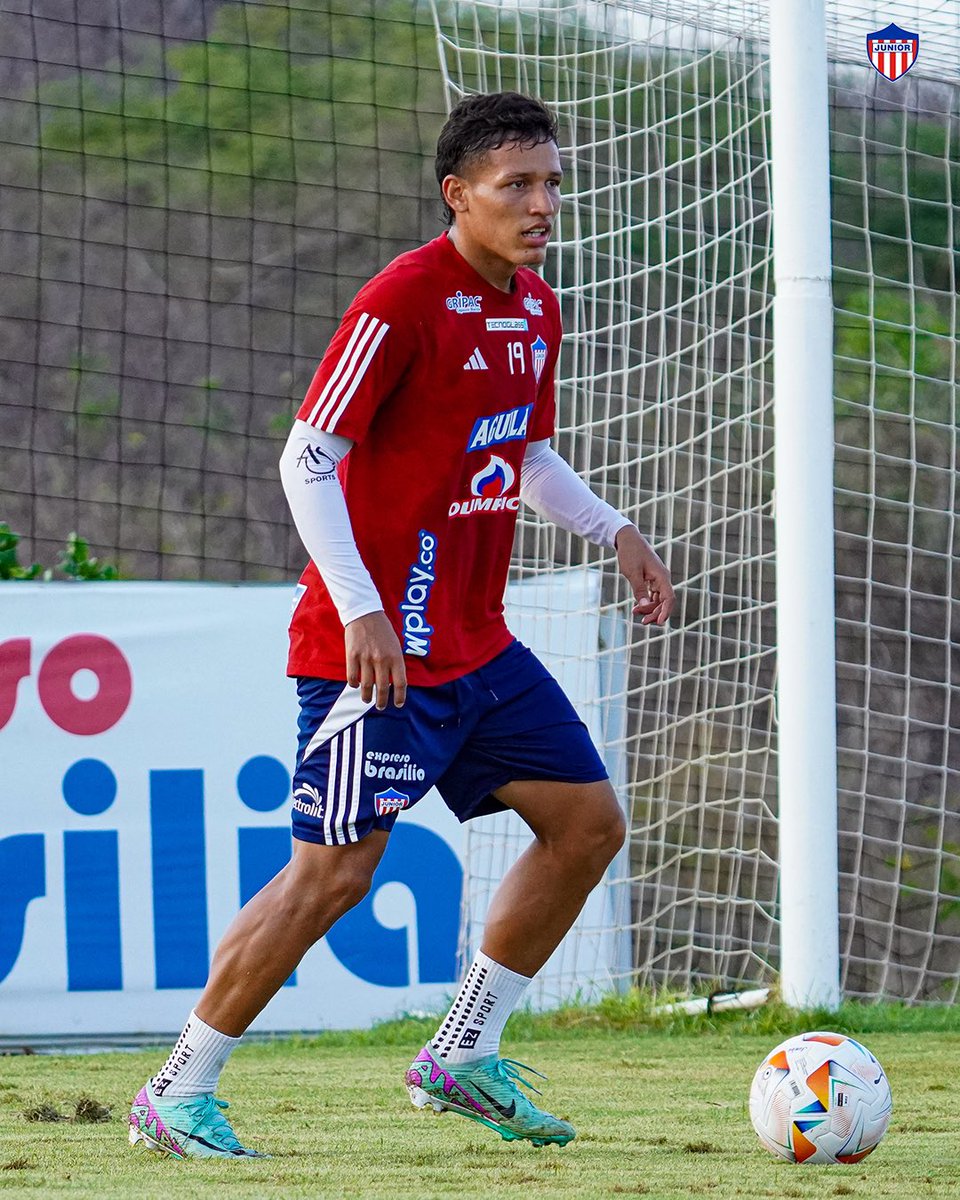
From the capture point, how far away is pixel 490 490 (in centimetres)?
347

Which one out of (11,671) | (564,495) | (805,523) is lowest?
(11,671)

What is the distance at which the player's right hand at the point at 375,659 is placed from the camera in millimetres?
3176

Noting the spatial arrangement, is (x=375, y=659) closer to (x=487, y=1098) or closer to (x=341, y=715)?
(x=341, y=715)

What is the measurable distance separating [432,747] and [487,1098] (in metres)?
0.70

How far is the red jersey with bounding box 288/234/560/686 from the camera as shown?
3314 mm

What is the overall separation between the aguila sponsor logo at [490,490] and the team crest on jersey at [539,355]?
0.20 m

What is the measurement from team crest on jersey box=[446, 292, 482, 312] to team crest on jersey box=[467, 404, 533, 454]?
20 centimetres

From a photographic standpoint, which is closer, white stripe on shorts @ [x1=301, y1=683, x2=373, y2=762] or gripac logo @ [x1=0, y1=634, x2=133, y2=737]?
white stripe on shorts @ [x1=301, y1=683, x2=373, y2=762]

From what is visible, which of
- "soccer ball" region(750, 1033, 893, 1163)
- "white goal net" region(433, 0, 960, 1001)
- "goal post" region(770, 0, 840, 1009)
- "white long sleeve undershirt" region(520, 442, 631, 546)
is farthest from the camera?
Result: "white goal net" region(433, 0, 960, 1001)

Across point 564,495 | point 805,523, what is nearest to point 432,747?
point 564,495

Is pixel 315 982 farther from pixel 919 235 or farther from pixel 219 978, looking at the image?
pixel 919 235

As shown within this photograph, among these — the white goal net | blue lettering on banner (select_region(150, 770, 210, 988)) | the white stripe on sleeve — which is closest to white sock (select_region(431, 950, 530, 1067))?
the white stripe on sleeve

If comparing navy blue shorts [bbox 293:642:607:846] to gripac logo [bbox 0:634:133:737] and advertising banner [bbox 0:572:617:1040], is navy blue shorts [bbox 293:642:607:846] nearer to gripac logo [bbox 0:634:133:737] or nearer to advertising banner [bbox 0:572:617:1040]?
advertising banner [bbox 0:572:617:1040]

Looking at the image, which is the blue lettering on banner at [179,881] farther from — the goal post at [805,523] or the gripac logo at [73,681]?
the goal post at [805,523]
